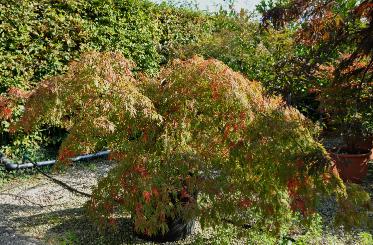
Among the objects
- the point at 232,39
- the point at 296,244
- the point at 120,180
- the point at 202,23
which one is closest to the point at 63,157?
the point at 120,180

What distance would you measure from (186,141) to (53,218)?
160 cm

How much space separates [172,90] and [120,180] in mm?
769

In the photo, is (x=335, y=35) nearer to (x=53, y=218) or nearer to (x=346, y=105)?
(x=346, y=105)

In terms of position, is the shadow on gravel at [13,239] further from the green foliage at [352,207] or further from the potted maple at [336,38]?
the potted maple at [336,38]

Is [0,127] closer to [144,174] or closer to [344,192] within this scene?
[144,174]

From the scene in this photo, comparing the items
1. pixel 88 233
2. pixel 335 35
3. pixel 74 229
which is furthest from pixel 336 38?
pixel 74 229

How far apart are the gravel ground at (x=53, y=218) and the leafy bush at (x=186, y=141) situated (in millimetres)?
502

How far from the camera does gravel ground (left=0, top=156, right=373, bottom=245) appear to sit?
357 cm

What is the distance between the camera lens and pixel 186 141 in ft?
10.4

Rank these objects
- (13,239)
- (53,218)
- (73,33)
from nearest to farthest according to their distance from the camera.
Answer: (13,239), (53,218), (73,33)

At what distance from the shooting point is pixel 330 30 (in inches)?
120

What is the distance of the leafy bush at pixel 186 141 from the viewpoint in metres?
2.90

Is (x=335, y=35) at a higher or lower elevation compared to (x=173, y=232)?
higher

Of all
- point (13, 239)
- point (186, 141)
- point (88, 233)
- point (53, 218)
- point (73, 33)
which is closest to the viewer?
point (186, 141)
